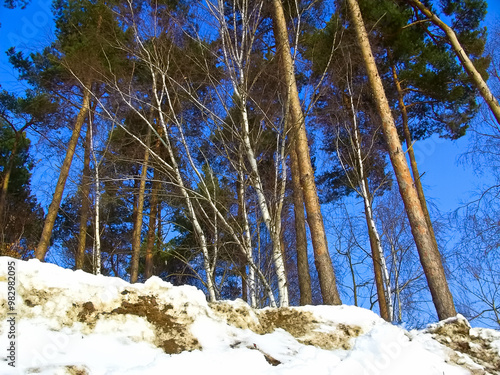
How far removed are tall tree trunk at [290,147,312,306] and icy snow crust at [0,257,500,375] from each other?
4.75 metres

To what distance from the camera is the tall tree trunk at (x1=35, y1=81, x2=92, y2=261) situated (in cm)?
872

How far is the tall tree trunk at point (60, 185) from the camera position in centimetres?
872

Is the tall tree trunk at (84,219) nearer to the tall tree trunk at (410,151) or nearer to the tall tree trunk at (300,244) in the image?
the tall tree trunk at (300,244)

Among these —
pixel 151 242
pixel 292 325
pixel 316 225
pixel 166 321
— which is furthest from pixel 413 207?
pixel 151 242

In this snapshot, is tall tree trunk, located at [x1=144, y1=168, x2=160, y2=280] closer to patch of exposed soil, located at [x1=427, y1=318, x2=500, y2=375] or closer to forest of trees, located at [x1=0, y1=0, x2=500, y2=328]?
forest of trees, located at [x1=0, y1=0, x2=500, y2=328]

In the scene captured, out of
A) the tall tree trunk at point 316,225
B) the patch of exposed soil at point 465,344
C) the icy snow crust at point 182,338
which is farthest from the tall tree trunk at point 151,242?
the patch of exposed soil at point 465,344

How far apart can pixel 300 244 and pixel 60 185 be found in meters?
6.06

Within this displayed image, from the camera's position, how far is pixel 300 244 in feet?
27.2

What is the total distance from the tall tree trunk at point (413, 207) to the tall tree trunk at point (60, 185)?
6.20m

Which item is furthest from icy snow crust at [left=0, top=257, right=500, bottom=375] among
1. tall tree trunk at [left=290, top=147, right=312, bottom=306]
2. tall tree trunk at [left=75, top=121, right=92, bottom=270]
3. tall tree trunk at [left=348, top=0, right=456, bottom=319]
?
tall tree trunk at [left=75, top=121, right=92, bottom=270]

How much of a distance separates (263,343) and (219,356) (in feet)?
1.59

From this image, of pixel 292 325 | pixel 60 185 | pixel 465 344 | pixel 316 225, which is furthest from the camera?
pixel 60 185

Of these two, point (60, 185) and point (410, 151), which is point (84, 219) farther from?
point (410, 151)

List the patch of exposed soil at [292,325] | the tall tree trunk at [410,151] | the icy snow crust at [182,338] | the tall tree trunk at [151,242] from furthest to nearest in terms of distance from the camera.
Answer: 1. the tall tree trunk at [151,242]
2. the tall tree trunk at [410,151]
3. the patch of exposed soil at [292,325]
4. the icy snow crust at [182,338]
